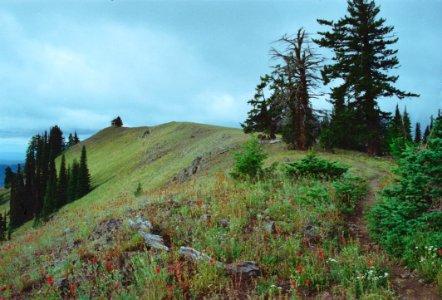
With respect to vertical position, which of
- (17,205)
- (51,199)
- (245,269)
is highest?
(245,269)

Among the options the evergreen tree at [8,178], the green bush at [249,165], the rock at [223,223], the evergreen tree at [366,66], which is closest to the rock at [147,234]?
the rock at [223,223]

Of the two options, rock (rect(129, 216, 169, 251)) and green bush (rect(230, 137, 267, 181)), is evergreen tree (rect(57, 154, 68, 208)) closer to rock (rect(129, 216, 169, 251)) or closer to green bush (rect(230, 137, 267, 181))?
green bush (rect(230, 137, 267, 181))

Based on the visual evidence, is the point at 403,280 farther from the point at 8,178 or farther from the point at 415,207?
the point at 8,178

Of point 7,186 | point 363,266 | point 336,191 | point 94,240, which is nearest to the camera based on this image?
point 363,266

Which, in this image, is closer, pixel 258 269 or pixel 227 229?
pixel 258 269

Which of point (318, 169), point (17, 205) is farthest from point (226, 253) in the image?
point (17, 205)

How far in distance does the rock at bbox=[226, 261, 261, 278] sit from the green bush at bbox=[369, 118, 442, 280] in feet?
9.59

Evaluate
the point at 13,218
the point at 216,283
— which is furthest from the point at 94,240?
the point at 13,218

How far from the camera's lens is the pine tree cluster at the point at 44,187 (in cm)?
6019

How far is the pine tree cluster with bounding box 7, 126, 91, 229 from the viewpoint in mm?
60188

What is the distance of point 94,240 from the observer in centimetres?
879

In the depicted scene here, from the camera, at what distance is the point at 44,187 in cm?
7800

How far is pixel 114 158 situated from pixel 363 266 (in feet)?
247

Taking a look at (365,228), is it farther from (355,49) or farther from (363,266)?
(355,49)
